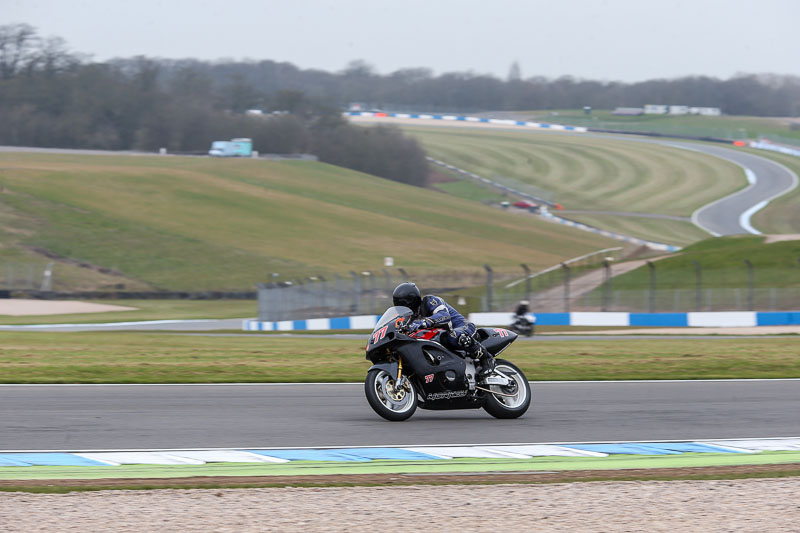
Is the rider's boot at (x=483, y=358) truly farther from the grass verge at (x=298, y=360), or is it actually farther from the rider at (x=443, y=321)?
the grass verge at (x=298, y=360)

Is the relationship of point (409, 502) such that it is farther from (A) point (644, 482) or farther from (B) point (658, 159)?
(B) point (658, 159)

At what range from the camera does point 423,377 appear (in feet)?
36.7

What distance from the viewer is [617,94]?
19450 cm

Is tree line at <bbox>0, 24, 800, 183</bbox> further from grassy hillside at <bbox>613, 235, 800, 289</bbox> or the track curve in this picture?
grassy hillside at <bbox>613, 235, 800, 289</bbox>

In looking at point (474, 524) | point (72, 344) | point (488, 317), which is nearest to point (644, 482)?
point (474, 524)

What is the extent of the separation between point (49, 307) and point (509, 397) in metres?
39.2

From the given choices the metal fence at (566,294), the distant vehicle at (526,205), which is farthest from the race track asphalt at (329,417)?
the distant vehicle at (526,205)

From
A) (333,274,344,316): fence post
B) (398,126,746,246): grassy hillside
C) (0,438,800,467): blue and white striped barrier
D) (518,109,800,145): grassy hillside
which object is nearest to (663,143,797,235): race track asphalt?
(398,126,746,246): grassy hillside

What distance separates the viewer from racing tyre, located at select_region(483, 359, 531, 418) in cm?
1161

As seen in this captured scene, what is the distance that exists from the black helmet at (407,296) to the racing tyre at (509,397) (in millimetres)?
1276

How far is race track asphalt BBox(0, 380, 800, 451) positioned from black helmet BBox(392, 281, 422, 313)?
1.33 m

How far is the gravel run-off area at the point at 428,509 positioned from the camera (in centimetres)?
672

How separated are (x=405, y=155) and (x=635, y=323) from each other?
262ft

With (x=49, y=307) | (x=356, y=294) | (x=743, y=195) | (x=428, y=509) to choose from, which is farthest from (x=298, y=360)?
(x=743, y=195)
